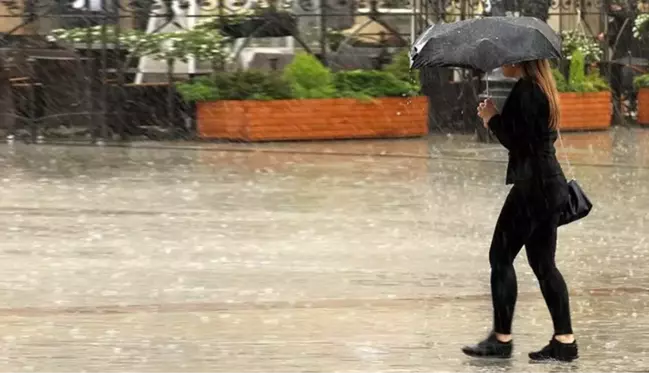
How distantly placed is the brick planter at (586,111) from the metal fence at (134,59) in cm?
152

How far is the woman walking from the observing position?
255 inches

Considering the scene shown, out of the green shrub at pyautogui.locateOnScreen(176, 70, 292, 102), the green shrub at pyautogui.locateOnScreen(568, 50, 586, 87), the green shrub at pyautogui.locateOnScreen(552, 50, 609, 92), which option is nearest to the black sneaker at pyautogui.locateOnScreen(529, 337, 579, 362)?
the green shrub at pyautogui.locateOnScreen(176, 70, 292, 102)

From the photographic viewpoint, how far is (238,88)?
55.6ft

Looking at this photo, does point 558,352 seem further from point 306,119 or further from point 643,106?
point 643,106

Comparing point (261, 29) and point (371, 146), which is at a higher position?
point (261, 29)

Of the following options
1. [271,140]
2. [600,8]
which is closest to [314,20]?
[271,140]

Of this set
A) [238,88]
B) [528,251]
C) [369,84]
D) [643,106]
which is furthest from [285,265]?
[643,106]

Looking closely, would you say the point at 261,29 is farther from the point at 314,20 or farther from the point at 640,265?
the point at 640,265

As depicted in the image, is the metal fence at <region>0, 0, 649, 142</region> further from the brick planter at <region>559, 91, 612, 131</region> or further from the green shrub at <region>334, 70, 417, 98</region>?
the brick planter at <region>559, 91, 612, 131</region>

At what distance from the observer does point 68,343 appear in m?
6.87

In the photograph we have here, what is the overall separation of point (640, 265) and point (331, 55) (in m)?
10.2

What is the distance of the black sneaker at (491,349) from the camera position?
6719mm

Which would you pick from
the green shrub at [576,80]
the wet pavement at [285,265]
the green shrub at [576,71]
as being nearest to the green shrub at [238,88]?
the wet pavement at [285,265]

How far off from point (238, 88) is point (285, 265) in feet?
26.5
